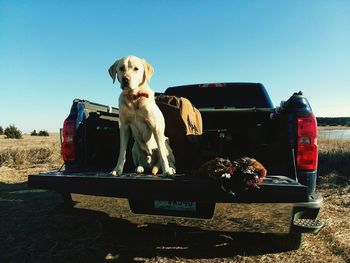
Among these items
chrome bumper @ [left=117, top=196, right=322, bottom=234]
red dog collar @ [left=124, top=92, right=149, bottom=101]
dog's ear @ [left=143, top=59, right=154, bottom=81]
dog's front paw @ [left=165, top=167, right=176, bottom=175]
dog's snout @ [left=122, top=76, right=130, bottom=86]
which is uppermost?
dog's ear @ [left=143, top=59, right=154, bottom=81]

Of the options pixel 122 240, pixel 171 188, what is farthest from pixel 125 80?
pixel 122 240

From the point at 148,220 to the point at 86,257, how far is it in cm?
93

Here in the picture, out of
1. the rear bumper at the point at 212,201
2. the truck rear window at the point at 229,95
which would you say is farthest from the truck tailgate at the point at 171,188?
the truck rear window at the point at 229,95

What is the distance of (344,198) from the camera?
598 cm

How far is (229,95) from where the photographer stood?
593cm

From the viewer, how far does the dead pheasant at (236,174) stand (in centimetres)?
251

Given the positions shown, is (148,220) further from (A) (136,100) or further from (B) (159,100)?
(B) (159,100)

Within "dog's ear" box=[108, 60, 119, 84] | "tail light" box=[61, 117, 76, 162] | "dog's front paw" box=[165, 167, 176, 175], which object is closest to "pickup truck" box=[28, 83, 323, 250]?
"tail light" box=[61, 117, 76, 162]

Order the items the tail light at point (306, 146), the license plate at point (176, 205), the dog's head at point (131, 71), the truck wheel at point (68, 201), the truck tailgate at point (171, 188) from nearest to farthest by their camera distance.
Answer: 1. the truck tailgate at point (171, 188)
2. the license plate at point (176, 205)
3. the tail light at point (306, 146)
4. the truck wheel at point (68, 201)
5. the dog's head at point (131, 71)

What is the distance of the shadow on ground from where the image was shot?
3.37 m

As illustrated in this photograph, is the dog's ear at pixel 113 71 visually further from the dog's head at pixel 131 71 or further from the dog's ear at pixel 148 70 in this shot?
the dog's ear at pixel 148 70

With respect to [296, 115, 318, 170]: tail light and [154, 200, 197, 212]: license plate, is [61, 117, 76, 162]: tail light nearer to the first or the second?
[154, 200, 197, 212]: license plate

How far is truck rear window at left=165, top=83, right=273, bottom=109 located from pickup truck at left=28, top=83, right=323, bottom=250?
1.35 m

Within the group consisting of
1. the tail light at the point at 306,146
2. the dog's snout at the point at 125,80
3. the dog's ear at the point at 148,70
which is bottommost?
the tail light at the point at 306,146
